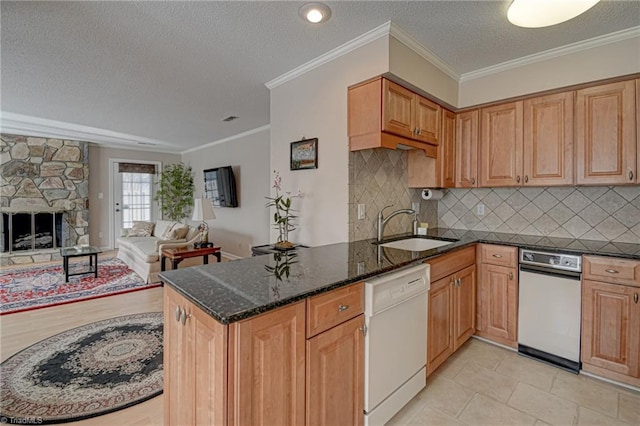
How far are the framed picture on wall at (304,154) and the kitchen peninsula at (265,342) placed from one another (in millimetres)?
1137

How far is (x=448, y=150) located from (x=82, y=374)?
3.48 meters

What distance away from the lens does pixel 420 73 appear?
93.4 inches

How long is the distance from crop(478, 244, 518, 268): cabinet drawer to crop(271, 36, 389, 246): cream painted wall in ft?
3.94

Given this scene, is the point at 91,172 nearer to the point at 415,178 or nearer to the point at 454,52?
the point at 415,178

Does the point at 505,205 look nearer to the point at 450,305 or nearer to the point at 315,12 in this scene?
the point at 450,305

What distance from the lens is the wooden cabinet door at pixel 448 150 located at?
9.27 feet

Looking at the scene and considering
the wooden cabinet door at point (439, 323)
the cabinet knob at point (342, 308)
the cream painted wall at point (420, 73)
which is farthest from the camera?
the cream painted wall at point (420, 73)

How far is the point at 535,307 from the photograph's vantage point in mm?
2316

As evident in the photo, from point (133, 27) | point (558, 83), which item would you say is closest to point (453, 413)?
point (558, 83)

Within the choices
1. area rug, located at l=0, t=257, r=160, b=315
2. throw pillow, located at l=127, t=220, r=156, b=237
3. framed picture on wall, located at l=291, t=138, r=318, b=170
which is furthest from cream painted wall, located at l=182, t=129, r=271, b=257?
framed picture on wall, located at l=291, t=138, r=318, b=170

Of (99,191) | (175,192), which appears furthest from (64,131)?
(175,192)

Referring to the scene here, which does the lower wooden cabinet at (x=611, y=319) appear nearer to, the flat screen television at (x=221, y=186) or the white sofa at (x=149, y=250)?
the white sofa at (x=149, y=250)

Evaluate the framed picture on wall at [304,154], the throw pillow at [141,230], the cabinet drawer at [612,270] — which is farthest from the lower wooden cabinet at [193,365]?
the throw pillow at [141,230]

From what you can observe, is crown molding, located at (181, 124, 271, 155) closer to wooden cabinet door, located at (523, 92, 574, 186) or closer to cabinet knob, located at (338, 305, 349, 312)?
wooden cabinet door, located at (523, 92, 574, 186)
